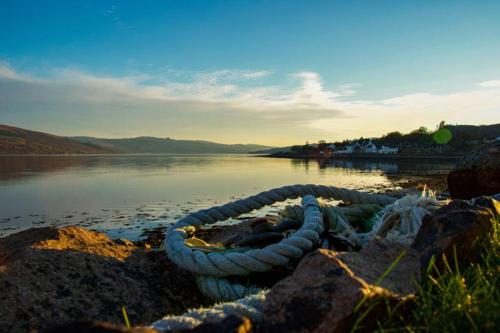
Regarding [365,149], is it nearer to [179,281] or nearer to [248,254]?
[179,281]

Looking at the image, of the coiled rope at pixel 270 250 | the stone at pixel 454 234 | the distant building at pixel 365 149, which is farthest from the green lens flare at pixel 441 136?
the stone at pixel 454 234

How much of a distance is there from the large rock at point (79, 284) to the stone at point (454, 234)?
2207mm

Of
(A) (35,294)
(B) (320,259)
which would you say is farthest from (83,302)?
(B) (320,259)

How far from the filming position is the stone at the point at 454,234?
2.28 meters

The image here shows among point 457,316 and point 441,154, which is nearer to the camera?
point 457,316

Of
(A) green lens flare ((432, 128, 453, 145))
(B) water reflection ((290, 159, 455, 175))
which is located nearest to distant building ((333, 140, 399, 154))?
(A) green lens flare ((432, 128, 453, 145))

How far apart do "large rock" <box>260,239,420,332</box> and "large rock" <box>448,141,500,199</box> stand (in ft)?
19.3

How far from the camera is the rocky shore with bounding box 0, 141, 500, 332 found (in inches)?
61.6

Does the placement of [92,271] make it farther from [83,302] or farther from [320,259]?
[320,259]

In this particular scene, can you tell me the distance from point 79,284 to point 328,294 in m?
2.69

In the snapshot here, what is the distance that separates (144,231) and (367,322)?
1007 cm

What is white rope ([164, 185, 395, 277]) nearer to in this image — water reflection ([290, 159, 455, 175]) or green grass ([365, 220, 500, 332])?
green grass ([365, 220, 500, 332])

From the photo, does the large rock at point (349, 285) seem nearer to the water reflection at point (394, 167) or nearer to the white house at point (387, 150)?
the water reflection at point (394, 167)

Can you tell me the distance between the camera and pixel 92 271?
376cm
